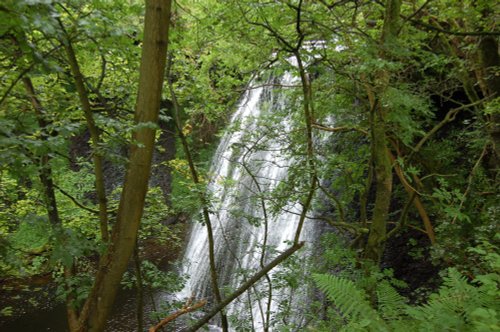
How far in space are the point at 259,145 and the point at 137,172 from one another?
8.05 feet

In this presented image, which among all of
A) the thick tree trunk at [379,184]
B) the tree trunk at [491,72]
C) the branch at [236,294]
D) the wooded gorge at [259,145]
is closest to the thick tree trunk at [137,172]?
the wooded gorge at [259,145]

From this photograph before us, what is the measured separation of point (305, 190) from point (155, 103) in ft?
8.25

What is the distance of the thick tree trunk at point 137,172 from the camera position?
234cm

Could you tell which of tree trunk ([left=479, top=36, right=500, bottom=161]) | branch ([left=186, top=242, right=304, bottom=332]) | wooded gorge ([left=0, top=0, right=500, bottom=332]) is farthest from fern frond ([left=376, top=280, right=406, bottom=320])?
tree trunk ([left=479, top=36, right=500, bottom=161])

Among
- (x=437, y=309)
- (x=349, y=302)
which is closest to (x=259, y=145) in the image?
(x=349, y=302)

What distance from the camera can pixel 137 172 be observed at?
97.2 inches

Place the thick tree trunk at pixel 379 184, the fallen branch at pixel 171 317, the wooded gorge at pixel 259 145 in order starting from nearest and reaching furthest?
the wooded gorge at pixel 259 145 < the fallen branch at pixel 171 317 < the thick tree trunk at pixel 379 184

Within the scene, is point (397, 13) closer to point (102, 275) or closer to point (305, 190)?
point (305, 190)

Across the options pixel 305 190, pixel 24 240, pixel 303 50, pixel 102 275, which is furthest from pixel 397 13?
pixel 24 240

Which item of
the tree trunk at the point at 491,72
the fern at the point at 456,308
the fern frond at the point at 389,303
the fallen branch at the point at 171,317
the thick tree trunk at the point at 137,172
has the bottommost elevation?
the fern at the point at 456,308

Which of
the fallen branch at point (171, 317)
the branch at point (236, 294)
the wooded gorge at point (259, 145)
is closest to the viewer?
the wooded gorge at point (259, 145)

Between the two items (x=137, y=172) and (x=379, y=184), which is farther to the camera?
(x=379, y=184)

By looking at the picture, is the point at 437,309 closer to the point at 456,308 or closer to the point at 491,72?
Result: the point at 456,308

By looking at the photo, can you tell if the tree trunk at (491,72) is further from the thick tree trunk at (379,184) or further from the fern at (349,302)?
the fern at (349,302)
